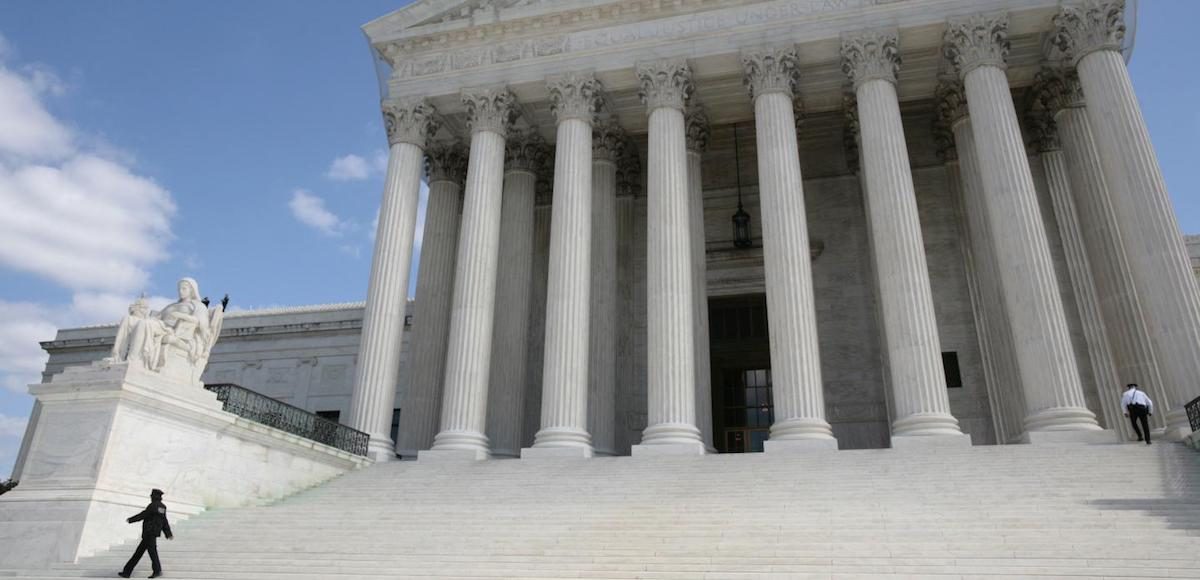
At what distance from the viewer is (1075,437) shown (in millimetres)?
18375

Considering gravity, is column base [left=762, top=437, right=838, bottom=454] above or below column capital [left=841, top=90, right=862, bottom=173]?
below

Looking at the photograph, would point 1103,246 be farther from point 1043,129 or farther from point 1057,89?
point 1057,89

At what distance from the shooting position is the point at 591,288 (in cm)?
2725

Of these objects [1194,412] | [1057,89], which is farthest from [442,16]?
[1194,412]

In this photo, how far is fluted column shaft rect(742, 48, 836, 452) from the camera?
20469 millimetres

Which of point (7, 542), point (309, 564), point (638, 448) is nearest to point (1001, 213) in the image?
point (638, 448)

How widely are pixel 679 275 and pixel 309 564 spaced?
1307cm

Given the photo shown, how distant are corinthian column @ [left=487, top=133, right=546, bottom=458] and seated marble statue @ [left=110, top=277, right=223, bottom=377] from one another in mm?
10389

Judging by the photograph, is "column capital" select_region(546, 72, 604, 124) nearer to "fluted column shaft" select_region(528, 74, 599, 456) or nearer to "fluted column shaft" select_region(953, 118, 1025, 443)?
"fluted column shaft" select_region(528, 74, 599, 456)

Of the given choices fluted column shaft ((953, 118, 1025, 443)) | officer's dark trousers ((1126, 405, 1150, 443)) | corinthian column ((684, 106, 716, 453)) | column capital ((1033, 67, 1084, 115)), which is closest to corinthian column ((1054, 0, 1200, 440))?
officer's dark trousers ((1126, 405, 1150, 443))

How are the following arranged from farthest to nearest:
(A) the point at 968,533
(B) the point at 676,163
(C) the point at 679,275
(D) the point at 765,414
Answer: (D) the point at 765,414, (B) the point at 676,163, (C) the point at 679,275, (A) the point at 968,533

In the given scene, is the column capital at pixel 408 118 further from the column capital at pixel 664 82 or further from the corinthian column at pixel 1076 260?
the corinthian column at pixel 1076 260

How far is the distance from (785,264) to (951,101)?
9899mm

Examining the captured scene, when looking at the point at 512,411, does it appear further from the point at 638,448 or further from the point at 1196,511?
the point at 1196,511
